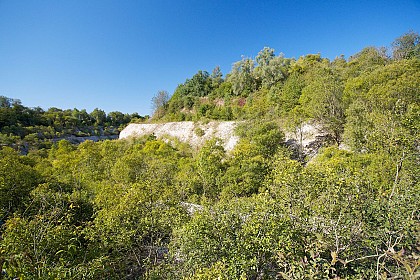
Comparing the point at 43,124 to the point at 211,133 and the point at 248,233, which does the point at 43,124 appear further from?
the point at 248,233

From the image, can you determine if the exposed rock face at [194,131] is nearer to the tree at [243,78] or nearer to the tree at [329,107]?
the tree at [243,78]

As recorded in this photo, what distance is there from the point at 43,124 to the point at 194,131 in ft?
214

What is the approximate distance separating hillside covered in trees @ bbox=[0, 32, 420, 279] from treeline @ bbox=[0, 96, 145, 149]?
41.5 meters

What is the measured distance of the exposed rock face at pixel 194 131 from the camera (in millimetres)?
40812

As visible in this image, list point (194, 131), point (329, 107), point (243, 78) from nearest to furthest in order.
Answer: point (329, 107) < point (194, 131) < point (243, 78)

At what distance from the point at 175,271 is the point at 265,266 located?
3.83m

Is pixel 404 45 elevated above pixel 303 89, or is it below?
above

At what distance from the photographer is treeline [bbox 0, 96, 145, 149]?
5941 cm

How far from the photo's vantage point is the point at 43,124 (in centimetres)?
7838

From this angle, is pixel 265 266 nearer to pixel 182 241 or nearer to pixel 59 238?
pixel 182 241

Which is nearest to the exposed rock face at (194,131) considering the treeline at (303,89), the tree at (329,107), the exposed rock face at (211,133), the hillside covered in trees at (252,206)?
the exposed rock face at (211,133)

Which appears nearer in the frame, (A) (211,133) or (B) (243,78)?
(A) (211,133)

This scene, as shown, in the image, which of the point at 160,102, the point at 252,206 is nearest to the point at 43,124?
the point at 160,102

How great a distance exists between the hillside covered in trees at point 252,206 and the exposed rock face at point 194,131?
5.22 metres
